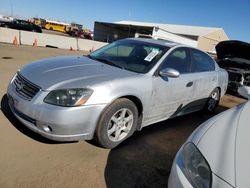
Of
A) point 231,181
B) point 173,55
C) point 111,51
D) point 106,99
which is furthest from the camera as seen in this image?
point 111,51

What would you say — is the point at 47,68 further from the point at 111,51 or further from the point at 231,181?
the point at 231,181

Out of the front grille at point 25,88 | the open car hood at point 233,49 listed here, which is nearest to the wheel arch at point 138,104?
the front grille at point 25,88

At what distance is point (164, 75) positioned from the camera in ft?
12.2

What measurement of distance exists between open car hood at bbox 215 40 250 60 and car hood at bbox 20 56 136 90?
6.29 metres

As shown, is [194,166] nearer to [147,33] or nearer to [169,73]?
[169,73]

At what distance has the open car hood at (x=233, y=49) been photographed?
8.42 metres

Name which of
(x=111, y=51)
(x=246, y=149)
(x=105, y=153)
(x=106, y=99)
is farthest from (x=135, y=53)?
(x=246, y=149)

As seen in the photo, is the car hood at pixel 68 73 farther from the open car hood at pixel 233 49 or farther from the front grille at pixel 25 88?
the open car hood at pixel 233 49

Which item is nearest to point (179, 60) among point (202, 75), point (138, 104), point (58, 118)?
point (202, 75)

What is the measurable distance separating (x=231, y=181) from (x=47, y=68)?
9.17 ft

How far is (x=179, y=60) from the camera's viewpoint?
4.34m

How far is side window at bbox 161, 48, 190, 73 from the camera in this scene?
159 inches

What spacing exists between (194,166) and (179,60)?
275 cm

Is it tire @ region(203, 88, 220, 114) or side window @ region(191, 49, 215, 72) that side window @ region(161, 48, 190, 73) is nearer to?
side window @ region(191, 49, 215, 72)
